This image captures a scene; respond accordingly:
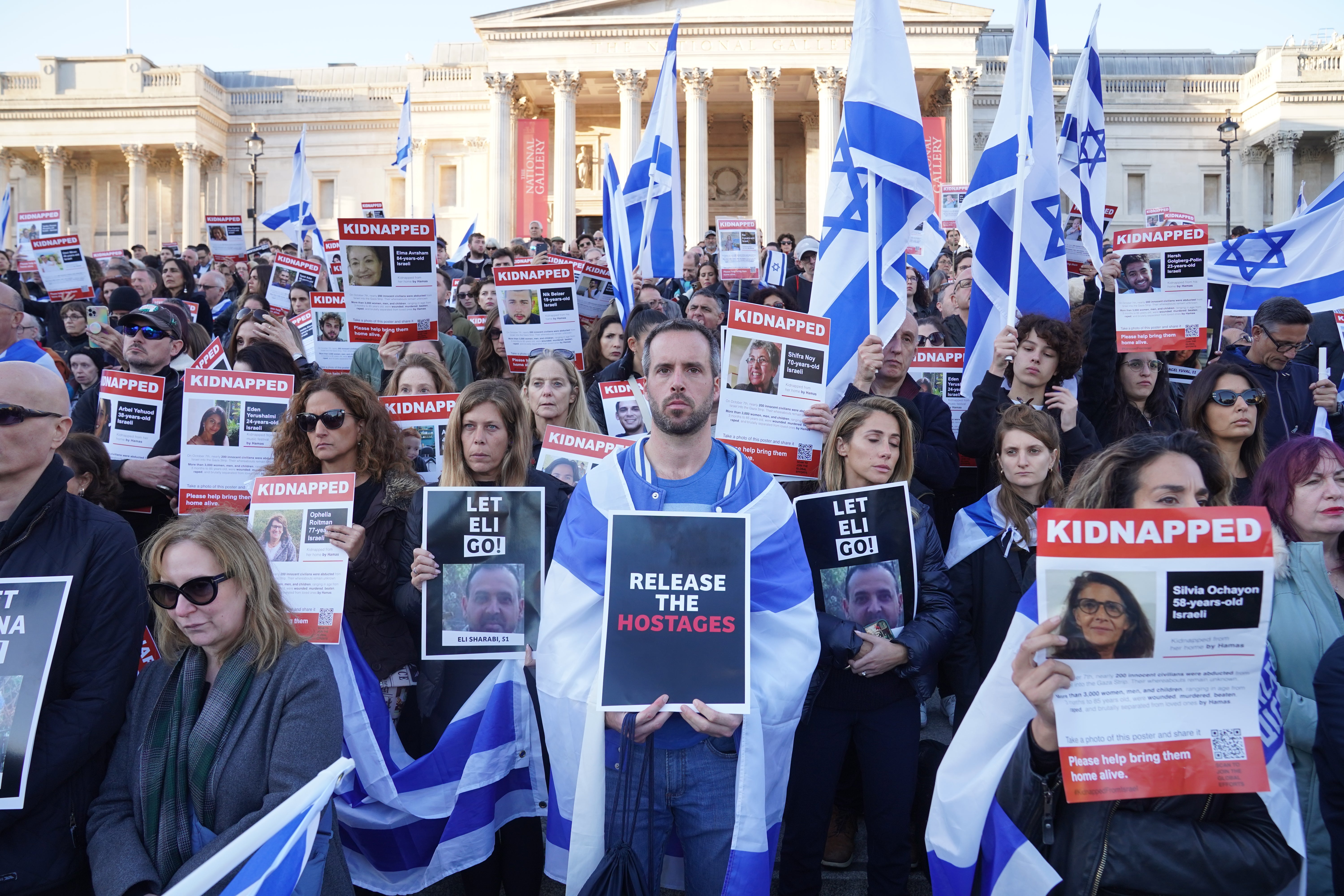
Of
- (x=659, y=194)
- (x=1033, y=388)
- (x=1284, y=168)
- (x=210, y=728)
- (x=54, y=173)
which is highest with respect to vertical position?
(x=54, y=173)

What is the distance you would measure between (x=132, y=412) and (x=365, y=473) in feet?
6.66

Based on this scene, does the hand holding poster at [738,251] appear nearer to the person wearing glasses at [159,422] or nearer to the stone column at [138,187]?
the person wearing glasses at [159,422]

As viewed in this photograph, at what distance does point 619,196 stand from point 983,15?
32938 mm

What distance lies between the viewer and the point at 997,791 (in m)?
2.84

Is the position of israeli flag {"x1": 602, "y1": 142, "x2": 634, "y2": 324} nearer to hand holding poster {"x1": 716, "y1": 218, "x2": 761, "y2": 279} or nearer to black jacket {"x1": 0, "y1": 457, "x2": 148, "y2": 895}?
hand holding poster {"x1": 716, "y1": 218, "x2": 761, "y2": 279}

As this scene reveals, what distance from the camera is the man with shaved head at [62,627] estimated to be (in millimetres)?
2959

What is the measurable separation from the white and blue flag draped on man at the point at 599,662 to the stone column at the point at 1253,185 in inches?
1936

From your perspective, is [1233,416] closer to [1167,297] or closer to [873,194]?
[1167,297]

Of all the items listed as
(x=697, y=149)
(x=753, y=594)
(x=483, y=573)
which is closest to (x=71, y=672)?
(x=483, y=573)

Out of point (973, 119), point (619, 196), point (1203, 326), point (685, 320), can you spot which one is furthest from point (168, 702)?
point (973, 119)

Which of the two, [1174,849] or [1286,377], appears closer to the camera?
[1174,849]

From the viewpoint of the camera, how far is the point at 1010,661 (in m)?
2.73

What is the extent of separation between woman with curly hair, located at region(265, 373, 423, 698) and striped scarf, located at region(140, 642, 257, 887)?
38.4 inches

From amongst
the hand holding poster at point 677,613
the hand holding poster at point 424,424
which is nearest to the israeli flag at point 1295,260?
the hand holding poster at point 424,424
